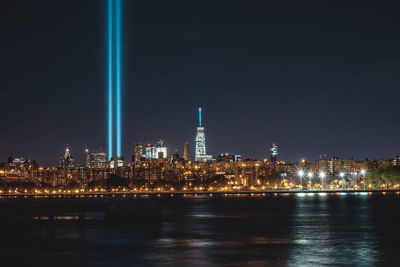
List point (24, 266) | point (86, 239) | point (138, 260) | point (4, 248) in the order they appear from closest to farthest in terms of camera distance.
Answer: point (24, 266), point (138, 260), point (4, 248), point (86, 239)

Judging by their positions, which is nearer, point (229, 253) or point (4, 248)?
point (229, 253)

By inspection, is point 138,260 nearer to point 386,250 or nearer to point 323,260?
point 323,260

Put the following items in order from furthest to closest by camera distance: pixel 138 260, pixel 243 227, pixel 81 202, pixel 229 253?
1. pixel 81 202
2. pixel 243 227
3. pixel 229 253
4. pixel 138 260

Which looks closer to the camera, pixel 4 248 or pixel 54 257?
pixel 54 257

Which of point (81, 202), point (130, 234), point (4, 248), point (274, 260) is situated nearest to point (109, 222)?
point (81, 202)

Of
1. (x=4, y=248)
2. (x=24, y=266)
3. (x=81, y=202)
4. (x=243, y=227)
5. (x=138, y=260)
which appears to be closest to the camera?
(x=24, y=266)

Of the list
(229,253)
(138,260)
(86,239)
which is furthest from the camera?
(86,239)

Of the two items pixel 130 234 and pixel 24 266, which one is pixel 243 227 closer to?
pixel 130 234

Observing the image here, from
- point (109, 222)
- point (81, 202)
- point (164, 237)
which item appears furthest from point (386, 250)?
point (81, 202)
